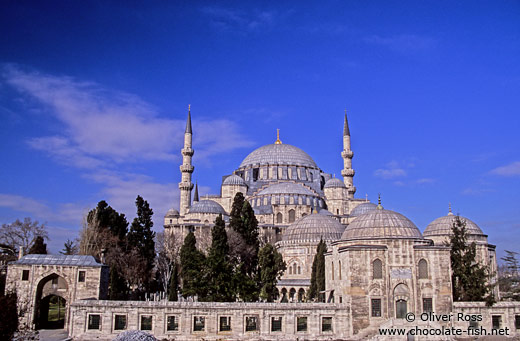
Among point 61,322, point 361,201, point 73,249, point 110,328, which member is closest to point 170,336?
point 110,328

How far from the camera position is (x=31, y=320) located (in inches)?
907

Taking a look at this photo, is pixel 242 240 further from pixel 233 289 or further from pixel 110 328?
pixel 110 328

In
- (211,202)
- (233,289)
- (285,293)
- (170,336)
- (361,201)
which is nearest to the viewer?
(170,336)

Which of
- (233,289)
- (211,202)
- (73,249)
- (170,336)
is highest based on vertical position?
(211,202)

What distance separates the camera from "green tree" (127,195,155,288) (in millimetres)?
34156

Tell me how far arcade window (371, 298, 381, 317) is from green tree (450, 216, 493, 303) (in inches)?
194

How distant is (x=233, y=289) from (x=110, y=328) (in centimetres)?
606

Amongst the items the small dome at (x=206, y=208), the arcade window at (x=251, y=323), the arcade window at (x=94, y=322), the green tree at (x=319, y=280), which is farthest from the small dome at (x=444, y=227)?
the arcade window at (x=94, y=322)

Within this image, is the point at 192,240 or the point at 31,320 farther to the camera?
the point at 192,240

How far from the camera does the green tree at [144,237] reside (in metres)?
34.2

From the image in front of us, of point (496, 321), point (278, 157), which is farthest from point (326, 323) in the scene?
point (278, 157)

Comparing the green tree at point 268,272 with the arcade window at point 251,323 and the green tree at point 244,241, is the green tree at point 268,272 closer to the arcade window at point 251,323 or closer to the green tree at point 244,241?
the green tree at point 244,241

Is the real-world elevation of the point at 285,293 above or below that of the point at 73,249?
below

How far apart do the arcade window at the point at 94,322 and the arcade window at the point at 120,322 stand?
0.72 metres
